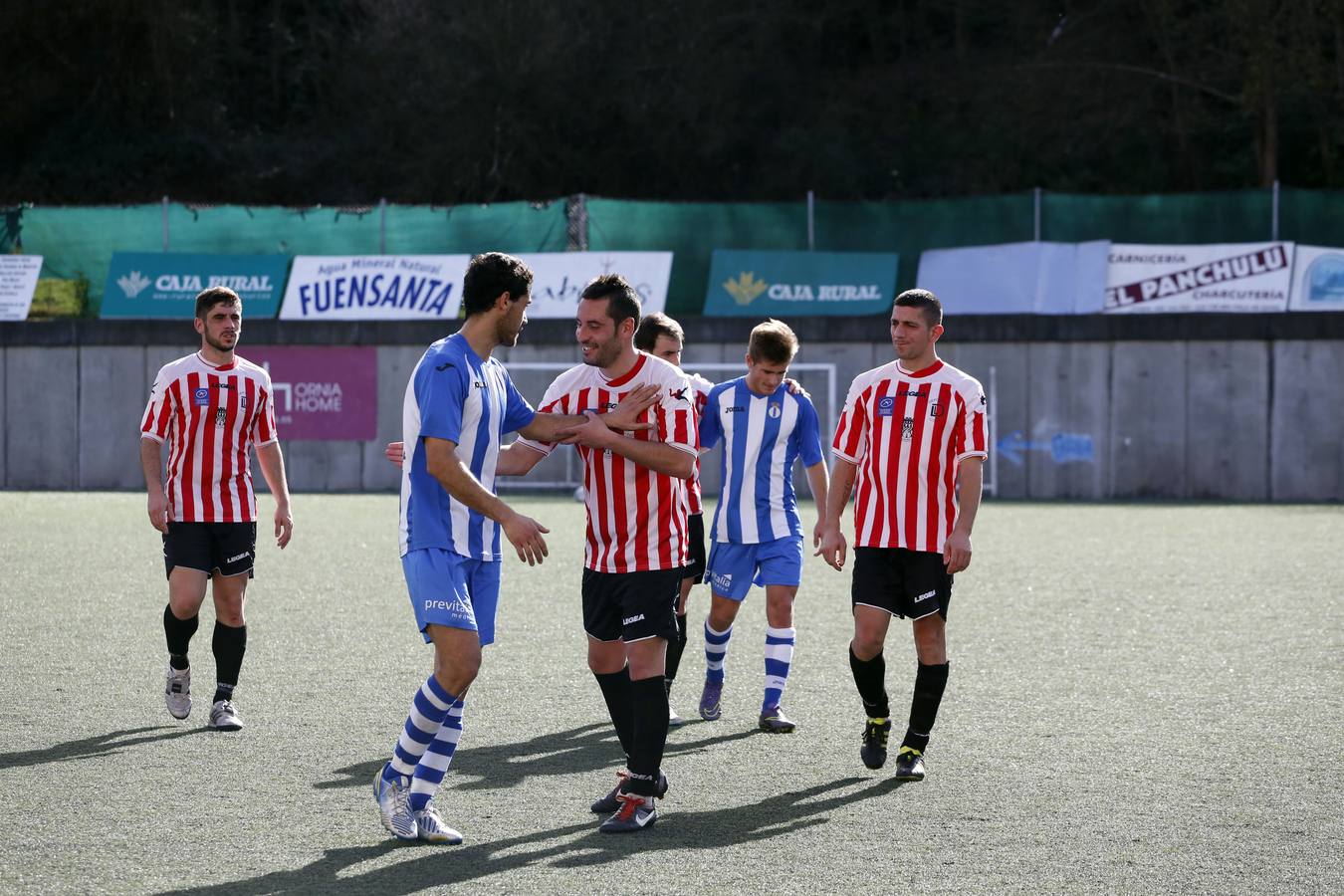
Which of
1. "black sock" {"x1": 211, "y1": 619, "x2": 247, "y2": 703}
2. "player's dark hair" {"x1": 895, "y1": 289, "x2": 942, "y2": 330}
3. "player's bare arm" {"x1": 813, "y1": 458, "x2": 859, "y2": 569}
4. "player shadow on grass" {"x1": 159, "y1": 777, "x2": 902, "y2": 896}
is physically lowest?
"player shadow on grass" {"x1": 159, "y1": 777, "x2": 902, "y2": 896}

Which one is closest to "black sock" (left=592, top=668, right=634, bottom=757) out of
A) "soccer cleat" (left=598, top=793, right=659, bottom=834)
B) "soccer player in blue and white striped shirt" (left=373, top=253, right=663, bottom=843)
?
"soccer cleat" (left=598, top=793, right=659, bottom=834)

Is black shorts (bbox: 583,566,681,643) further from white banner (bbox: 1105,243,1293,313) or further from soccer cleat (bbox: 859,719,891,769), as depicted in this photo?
white banner (bbox: 1105,243,1293,313)

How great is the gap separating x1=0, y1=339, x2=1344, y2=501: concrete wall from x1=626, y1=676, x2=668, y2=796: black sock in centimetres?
1621

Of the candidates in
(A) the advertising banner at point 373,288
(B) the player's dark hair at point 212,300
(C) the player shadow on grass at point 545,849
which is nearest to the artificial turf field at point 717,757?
(C) the player shadow on grass at point 545,849

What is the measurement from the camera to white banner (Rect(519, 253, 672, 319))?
74.9 feet

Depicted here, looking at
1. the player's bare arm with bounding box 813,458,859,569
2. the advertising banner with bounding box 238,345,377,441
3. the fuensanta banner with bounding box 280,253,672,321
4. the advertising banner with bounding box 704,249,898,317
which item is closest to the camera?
the player's bare arm with bounding box 813,458,859,569

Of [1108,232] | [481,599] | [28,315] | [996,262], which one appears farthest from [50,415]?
[481,599]

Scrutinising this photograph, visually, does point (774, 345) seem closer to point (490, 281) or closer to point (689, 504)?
point (689, 504)

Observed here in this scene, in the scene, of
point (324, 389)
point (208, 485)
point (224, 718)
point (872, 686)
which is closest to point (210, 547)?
point (208, 485)

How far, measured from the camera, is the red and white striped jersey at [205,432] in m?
7.02

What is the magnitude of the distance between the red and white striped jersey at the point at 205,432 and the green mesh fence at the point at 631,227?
55.7 ft

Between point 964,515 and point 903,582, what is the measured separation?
0.36 m

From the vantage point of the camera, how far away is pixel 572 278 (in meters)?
23.0

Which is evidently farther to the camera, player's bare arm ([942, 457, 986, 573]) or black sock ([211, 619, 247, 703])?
black sock ([211, 619, 247, 703])
